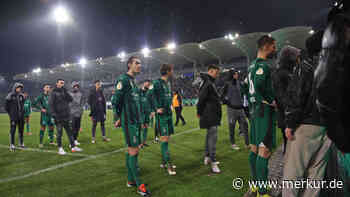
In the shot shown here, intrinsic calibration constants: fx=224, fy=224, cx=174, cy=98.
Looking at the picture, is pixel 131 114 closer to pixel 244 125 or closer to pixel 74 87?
pixel 244 125

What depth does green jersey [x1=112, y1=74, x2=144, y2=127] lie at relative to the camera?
12.5 ft

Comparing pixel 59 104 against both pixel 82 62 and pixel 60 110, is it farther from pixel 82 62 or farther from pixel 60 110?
pixel 82 62

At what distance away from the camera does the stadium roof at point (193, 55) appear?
28062mm

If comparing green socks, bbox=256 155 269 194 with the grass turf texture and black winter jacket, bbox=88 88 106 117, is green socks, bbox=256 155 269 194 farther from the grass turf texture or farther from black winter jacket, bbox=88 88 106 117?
black winter jacket, bbox=88 88 106 117

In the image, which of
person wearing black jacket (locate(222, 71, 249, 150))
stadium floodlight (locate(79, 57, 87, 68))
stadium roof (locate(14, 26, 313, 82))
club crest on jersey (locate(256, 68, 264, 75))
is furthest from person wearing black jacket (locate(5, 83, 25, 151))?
stadium floodlight (locate(79, 57, 87, 68))

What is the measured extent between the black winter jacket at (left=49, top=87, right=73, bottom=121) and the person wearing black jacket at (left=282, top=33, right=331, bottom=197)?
6504 millimetres

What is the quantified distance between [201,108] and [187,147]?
102 inches

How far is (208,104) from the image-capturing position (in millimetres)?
4918

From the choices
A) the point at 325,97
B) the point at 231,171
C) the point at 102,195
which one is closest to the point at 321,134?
the point at 325,97

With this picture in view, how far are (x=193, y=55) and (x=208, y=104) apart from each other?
32.9 metres

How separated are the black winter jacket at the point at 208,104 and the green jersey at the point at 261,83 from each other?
5.10 ft

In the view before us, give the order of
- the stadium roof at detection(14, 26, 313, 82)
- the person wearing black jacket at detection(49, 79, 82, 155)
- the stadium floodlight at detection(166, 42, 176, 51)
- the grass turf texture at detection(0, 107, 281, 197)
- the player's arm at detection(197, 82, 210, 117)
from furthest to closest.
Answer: the stadium floodlight at detection(166, 42, 176, 51) < the stadium roof at detection(14, 26, 313, 82) < the person wearing black jacket at detection(49, 79, 82, 155) < the player's arm at detection(197, 82, 210, 117) < the grass turf texture at detection(0, 107, 281, 197)

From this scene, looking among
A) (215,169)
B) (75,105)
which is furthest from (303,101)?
(75,105)

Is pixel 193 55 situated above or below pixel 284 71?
above
